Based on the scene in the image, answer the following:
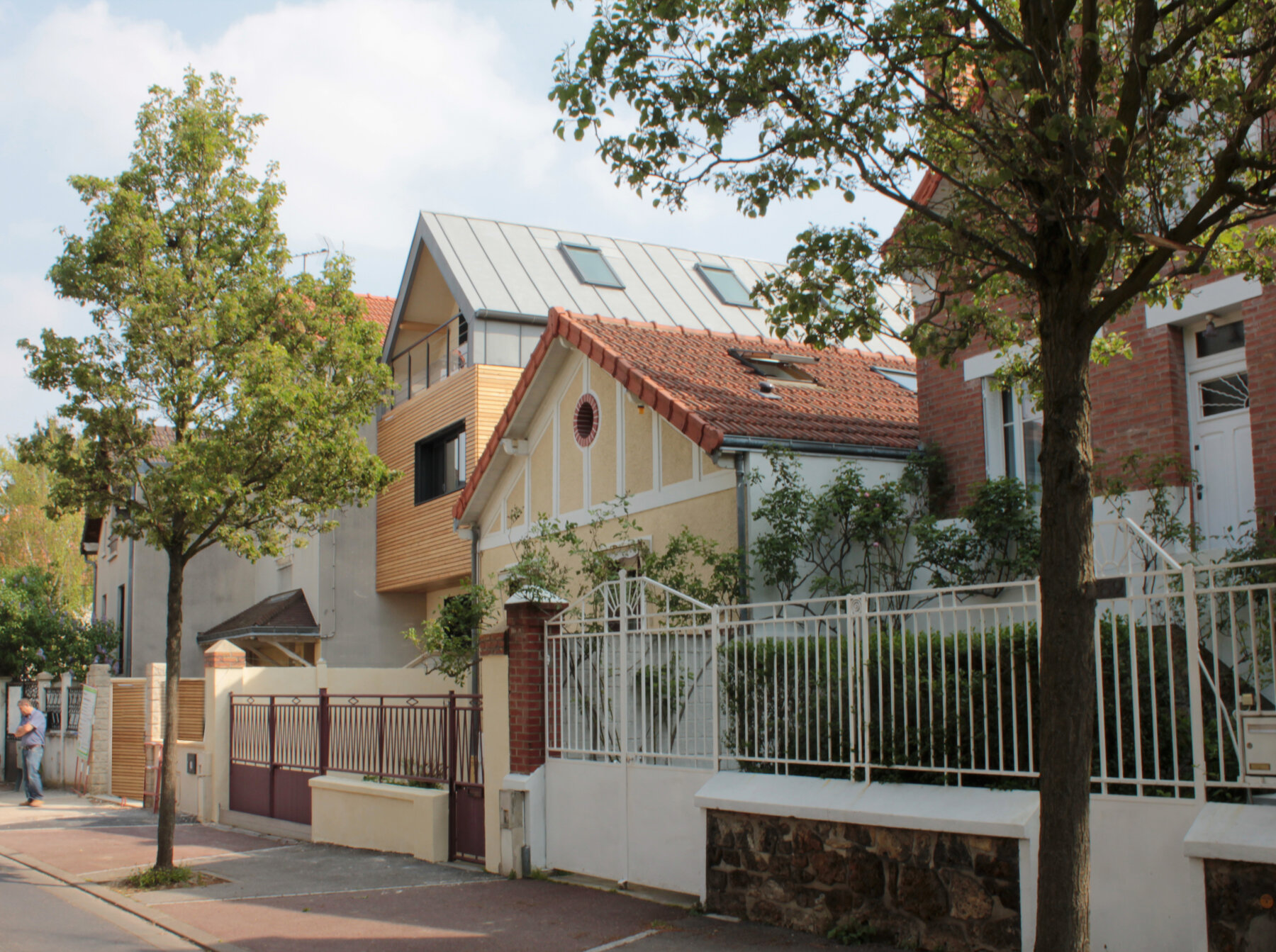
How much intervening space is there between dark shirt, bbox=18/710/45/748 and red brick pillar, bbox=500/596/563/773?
13356 millimetres

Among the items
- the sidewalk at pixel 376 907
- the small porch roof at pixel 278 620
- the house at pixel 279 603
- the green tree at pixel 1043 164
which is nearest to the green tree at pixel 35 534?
the house at pixel 279 603

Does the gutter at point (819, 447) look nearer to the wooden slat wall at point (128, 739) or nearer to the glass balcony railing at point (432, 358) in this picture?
the glass balcony railing at point (432, 358)

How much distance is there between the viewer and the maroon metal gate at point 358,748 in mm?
11461

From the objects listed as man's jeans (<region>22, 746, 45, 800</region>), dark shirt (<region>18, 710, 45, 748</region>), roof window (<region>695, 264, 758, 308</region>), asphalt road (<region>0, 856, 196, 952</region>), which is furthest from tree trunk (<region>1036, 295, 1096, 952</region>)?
dark shirt (<region>18, 710, 45, 748</region>)

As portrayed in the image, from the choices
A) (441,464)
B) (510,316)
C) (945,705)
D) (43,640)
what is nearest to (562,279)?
(510,316)

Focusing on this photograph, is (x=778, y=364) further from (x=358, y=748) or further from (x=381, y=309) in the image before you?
(x=381, y=309)

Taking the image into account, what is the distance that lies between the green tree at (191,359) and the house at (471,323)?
584 cm

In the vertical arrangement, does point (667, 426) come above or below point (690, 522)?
above

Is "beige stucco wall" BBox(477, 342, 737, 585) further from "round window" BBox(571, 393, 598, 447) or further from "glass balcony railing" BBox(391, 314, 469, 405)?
"glass balcony railing" BBox(391, 314, 469, 405)

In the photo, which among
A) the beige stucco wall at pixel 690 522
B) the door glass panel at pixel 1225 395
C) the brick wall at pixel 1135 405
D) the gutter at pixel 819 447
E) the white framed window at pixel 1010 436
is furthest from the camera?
the beige stucco wall at pixel 690 522

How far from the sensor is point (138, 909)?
9.69m

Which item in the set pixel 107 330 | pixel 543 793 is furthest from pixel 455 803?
pixel 107 330

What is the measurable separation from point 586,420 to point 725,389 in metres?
2.51

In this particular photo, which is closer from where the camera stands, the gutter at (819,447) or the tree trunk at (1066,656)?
the tree trunk at (1066,656)
